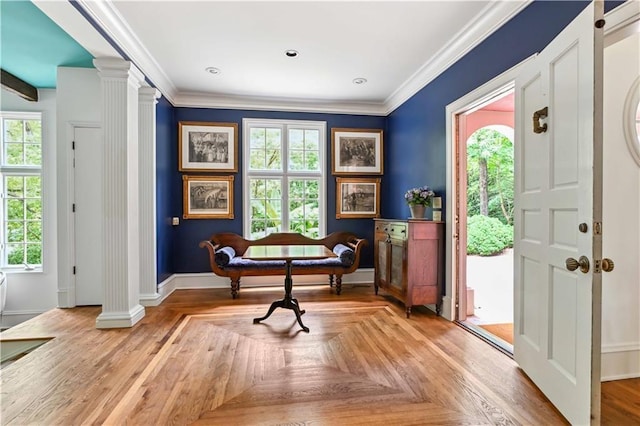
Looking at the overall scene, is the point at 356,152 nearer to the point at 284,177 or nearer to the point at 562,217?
the point at 284,177

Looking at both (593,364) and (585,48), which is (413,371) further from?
(585,48)

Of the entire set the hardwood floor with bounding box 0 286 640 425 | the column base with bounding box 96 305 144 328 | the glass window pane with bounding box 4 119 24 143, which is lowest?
the hardwood floor with bounding box 0 286 640 425

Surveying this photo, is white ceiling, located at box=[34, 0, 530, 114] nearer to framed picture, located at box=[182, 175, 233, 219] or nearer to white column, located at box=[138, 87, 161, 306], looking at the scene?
white column, located at box=[138, 87, 161, 306]

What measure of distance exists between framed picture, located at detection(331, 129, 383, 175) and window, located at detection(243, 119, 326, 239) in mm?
207

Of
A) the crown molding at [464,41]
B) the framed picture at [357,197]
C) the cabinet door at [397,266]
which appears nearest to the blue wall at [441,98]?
the crown molding at [464,41]

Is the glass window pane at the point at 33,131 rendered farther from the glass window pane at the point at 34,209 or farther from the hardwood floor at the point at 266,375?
the hardwood floor at the point at 266,375

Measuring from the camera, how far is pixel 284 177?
4.82 meters

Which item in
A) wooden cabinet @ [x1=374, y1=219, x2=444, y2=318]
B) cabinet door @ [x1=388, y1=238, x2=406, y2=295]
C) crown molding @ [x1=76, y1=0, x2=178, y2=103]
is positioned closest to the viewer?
crown molding @ [x1=76, y1=0, x2=178, y2=103]

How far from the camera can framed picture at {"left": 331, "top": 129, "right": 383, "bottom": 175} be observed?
4.84 m

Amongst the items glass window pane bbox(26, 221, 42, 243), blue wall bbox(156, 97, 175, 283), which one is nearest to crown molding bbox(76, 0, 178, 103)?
blue wall bbox(156, 97, 175, 283)

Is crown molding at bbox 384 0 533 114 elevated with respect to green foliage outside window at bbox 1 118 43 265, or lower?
elevated

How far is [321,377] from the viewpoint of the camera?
210cm

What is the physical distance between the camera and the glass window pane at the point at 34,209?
4.27 meters

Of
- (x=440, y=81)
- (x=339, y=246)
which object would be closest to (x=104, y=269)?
(x=339, y=246)
